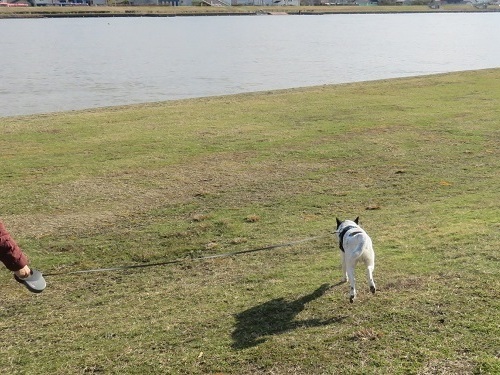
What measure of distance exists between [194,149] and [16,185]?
12.3 ft

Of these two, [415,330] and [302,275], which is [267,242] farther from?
[415,330]

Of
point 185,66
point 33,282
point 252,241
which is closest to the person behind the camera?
point 33,282

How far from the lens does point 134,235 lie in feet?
27.4

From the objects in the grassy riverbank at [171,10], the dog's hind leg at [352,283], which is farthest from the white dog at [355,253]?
the grassy riverbank at [171,10]

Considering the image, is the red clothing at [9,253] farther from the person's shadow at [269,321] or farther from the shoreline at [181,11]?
the shoreline at [181,11]

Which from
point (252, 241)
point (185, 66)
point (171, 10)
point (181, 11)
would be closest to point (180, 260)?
point (252, 241)

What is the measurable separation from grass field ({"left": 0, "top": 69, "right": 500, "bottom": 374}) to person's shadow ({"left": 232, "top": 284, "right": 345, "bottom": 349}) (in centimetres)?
2

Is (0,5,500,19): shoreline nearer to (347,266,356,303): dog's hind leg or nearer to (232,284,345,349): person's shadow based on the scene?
(232,284,345,349): person's shadow

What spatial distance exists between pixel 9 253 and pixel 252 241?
4355mm

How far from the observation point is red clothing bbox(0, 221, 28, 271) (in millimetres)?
3889

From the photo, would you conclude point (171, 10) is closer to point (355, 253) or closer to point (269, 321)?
point (355, 253)

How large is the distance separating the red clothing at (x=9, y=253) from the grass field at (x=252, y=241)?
1.39m

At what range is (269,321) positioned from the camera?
18.6 ft

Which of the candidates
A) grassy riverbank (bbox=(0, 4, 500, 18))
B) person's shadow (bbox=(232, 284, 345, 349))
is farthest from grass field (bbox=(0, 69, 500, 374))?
grassy riverbank (bbox=(0, 4, 500, 18))
